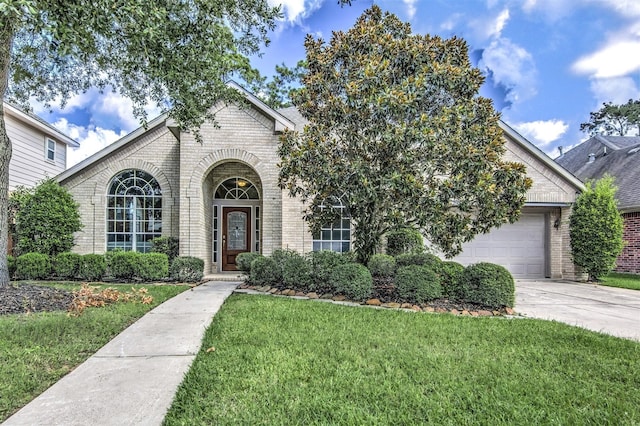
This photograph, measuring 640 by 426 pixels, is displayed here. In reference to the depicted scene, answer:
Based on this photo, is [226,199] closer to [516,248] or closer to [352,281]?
[352,281]

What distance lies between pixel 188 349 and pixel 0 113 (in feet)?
21.0

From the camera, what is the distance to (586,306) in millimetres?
7219

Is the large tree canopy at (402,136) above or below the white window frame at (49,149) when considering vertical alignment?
below

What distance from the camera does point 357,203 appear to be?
7082 mm

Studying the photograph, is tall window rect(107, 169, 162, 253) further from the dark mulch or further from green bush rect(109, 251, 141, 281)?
the dark mulch

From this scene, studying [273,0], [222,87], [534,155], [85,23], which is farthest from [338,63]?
[534,155]

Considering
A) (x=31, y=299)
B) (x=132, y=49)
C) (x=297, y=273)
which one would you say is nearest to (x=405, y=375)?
(x=297, y=273)

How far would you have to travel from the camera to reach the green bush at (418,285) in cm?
652

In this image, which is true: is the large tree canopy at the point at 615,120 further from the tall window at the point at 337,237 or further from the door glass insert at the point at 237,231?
the door glass insert at the point at 237,231

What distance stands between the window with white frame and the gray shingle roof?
76.9 ft

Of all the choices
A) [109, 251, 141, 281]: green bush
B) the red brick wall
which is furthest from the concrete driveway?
[109, 251, 141, 281]: green bush

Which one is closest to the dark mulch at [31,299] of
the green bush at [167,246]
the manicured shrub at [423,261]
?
the green bush at [167,246]

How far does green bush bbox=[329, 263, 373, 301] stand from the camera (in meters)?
6.86

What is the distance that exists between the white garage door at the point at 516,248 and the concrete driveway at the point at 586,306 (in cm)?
174
